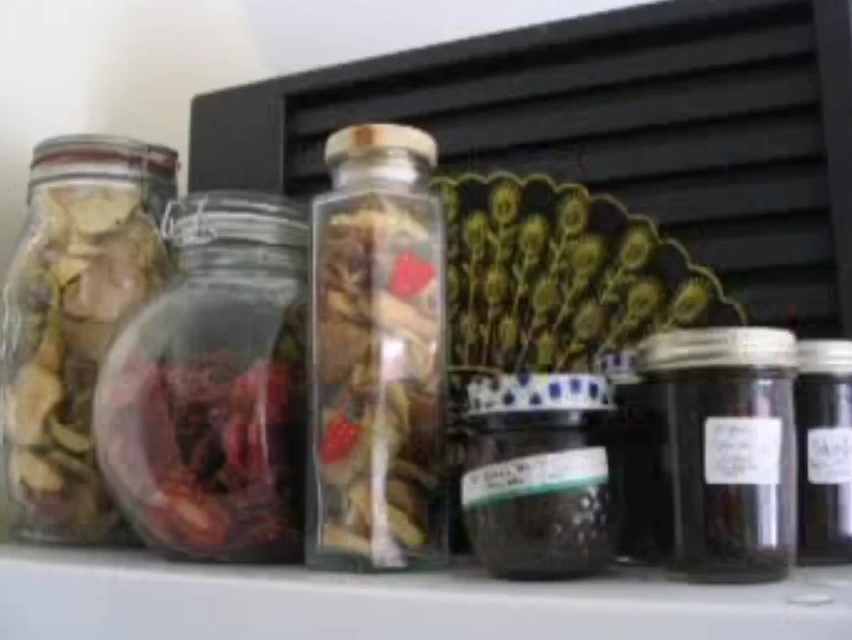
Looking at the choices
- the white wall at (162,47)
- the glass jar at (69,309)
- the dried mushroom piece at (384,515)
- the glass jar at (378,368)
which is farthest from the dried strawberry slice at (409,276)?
the white wall at (162,47)

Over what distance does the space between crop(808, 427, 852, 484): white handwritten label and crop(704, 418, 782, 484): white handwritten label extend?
0.06m

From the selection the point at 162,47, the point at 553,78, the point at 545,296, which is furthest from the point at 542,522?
the point at 162,47

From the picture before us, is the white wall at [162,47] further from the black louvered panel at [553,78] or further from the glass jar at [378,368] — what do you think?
the glass jar at [378,368]

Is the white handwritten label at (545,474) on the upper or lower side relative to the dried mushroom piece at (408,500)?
upper

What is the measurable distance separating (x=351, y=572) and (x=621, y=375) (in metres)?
0.17

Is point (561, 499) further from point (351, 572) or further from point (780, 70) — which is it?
point (780, 70)

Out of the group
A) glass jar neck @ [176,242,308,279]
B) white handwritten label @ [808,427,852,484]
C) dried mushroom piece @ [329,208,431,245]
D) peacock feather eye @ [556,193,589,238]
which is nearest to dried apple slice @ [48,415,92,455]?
glass jar neck @ [176,242,308,279]

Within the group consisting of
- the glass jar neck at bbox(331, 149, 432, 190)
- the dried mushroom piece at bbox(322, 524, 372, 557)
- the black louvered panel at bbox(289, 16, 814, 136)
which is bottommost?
the dried mushroom piece at bbox(322, 524, 372, 557)

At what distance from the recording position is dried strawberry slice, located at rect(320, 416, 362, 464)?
54 cm

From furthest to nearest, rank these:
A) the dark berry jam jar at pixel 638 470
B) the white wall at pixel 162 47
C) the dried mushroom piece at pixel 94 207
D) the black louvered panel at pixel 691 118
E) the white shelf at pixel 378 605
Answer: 1. the white wall at pixel 162 47
2. the dried mushroom piece at pixel 94 207
3. the black louvered panel at pixel 691 118
4. the dark berry jam jar at pixel 638 470
5. the white shelf at pixel 378 605

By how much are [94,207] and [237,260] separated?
0.47 ft

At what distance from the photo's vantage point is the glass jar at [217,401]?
57 centimetres

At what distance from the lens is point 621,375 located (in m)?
0.56

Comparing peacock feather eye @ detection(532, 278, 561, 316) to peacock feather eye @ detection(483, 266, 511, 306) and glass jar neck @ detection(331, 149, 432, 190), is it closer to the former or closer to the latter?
peacock feather eye @ detection(483, 266, 511, 306)
